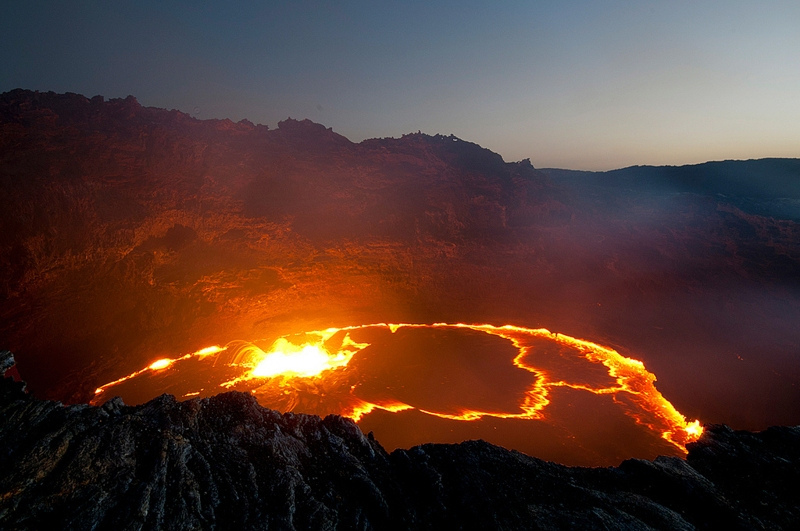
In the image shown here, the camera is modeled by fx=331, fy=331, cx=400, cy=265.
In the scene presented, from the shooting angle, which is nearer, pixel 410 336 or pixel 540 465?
pixel 540 465

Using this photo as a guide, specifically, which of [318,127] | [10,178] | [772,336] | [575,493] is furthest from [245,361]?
[772,336]

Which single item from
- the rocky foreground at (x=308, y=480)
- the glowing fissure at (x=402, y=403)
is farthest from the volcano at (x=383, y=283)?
the rocky foreground at (x=308, y=480)

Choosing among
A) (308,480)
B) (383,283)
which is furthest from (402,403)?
(383,283)

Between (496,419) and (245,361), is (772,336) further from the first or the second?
(245,361)

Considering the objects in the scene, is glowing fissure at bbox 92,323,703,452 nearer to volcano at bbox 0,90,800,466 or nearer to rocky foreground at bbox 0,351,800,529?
volcano at bbox 0,90,800,466

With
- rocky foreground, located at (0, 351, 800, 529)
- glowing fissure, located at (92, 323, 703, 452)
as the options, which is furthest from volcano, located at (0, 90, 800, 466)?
rocky foreground, located at (0, 351, 800, 529)

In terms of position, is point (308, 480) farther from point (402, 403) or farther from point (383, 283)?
point (383, 283)
